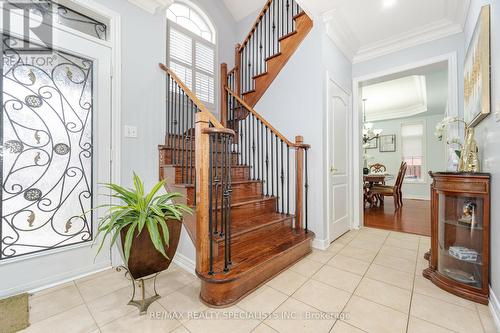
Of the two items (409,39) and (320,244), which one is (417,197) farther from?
(320,244)

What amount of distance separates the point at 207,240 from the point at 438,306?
170 centimetres

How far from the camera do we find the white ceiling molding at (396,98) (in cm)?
487

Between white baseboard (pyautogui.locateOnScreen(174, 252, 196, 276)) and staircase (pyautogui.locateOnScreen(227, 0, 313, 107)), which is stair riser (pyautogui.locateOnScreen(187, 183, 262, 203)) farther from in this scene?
staircase (pyautogui.locateOnScreen(227, 0, 313, 107))

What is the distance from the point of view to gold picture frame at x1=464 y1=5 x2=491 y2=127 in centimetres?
158

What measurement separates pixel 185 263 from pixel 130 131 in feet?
4.69

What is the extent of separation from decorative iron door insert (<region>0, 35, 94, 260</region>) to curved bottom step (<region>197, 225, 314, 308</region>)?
1.35 meters

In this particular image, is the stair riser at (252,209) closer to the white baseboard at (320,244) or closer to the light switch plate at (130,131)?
the white baseboard at (320,244)

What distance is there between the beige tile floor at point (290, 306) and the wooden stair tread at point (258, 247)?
0.69 ft

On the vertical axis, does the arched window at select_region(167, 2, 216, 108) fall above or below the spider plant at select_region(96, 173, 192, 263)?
above

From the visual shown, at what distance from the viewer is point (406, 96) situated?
566cm

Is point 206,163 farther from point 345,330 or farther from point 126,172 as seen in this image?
point 345,330

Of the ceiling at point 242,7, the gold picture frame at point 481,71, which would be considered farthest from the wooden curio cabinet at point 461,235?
the ceiling at point 242,7

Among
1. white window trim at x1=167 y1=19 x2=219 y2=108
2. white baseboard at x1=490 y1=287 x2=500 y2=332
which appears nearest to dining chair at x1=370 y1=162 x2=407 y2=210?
white baseboard at x1=490 y1=287 x2=500 y2=332

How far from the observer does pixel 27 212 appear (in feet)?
5.73
